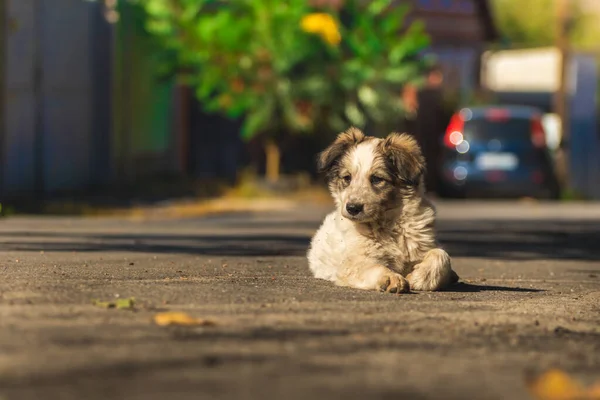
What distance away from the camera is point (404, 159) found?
9.23m

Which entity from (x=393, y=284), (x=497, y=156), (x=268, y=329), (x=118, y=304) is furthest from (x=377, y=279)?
(x=497, y=156)

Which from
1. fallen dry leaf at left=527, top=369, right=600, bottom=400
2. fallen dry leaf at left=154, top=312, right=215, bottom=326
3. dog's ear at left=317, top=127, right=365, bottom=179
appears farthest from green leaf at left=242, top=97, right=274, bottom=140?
fallen dry leaf at left=527, top=369, right=600, bottom=400

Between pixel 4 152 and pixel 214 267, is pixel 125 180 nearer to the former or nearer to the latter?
pixel 4 152

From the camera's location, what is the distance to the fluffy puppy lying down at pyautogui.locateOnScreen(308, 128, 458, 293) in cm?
888

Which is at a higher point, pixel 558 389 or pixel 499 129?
pixel 499 129

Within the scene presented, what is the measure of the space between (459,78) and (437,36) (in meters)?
5.78

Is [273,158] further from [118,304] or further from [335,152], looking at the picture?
[118,304]

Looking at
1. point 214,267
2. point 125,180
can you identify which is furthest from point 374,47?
point 214,267

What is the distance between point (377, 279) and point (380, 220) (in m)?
0.69

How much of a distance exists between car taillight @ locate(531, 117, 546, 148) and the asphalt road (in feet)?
45.3

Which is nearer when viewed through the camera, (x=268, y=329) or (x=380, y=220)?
(x=268, y=329)

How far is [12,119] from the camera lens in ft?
62.6

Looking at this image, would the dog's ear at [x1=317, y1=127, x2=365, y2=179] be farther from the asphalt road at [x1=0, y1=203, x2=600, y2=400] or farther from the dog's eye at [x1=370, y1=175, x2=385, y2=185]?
the asphalt road at [x1=0, y1=203, x2=600, y2=400]

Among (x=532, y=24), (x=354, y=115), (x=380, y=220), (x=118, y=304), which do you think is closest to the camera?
(x=118, y=304)
